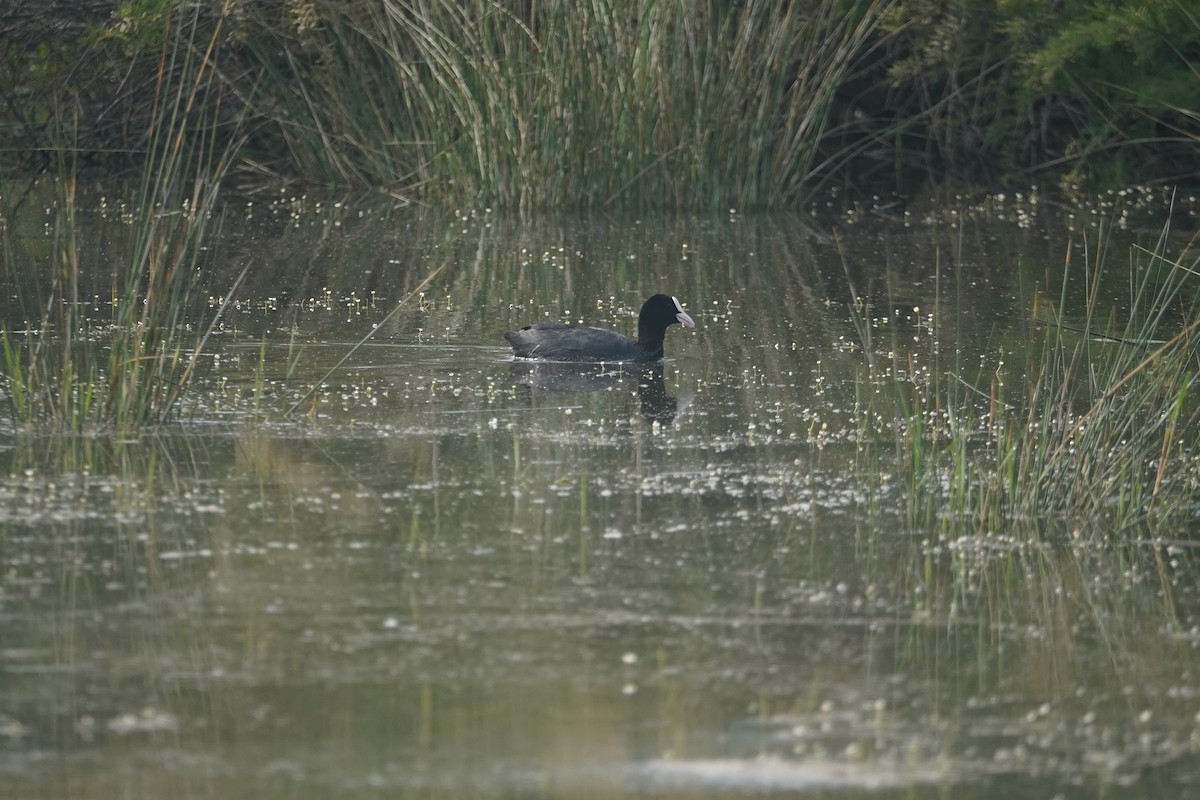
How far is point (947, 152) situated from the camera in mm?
19656

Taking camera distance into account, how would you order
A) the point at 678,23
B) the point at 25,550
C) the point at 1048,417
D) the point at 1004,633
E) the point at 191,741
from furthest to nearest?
the point at 678,23, the point at 1048,417, the point at 25,550, the point at 1004,633, the point at 191,741

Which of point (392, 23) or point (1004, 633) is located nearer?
point (1004, 633)

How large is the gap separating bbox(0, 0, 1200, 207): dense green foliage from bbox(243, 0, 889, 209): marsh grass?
22 millimetres

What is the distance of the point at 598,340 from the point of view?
384 inches

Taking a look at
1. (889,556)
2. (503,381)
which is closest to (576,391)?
(503,381)

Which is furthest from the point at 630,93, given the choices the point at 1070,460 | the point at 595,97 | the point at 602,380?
the point at 1070,460

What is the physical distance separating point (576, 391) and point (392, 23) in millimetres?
7571

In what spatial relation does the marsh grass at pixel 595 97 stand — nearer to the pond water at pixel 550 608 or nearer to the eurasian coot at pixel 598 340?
the eurasian coot at pixel 598 340

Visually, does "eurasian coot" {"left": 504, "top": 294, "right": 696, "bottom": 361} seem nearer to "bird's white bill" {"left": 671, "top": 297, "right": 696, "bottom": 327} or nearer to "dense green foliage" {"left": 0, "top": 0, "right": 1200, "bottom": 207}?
"bird's white bill" {"left": 671, "top": 297, "right": 696, "bottom": 327}

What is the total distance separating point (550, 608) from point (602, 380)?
A: 4.04 metres

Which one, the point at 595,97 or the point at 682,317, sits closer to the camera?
the point at 682,317

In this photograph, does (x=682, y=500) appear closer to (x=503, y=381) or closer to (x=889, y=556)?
(x=889, y=556)

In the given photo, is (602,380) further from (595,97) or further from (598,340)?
(595,97)

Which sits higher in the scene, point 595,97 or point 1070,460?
point 595,97
